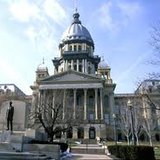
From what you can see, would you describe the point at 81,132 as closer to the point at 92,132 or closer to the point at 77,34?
the point at 92,132

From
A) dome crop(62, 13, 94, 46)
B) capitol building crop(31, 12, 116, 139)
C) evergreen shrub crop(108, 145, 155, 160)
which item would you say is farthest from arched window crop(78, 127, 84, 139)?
evergreen shrub crop(108, 145, 155, 160)

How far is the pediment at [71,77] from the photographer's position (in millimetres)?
79375

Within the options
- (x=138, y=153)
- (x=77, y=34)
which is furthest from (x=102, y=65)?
(x=138, y=153)

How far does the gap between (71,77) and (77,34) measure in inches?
1131

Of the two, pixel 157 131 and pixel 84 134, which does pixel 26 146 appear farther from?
pixel 157 131

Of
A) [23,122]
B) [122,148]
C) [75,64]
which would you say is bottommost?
[122,148]

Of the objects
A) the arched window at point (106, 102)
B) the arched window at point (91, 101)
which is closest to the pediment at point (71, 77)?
the arched window at point (91, 101)

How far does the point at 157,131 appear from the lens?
80562 mm

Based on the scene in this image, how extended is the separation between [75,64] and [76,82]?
17783mm

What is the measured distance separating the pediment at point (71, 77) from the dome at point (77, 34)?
24526mm

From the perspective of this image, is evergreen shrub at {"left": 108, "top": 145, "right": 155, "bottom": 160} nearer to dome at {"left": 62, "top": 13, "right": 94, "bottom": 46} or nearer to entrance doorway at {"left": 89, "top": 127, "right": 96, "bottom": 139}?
entrance doorway at {"left": 89, "top": 127, "right": 96, "bottom": 139}

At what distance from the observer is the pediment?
79.4m

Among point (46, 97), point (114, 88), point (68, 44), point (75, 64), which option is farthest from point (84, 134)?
point (68, 44)

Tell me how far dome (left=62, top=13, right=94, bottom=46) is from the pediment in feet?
80.5
